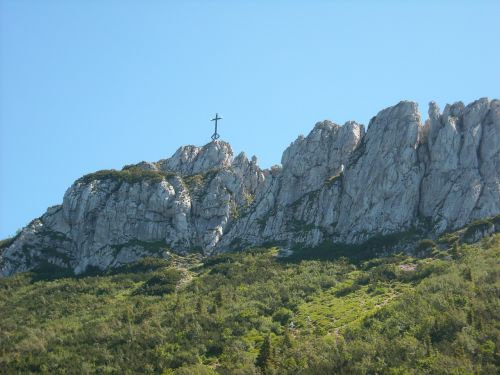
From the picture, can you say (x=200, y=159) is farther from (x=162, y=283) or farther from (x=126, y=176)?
(x=162, y=283)

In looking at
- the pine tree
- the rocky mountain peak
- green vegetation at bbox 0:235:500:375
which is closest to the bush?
green vegetation at bbox 0:235:500:375

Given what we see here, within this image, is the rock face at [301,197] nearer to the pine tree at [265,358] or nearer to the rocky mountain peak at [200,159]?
the rocky mountain peak at [200,159]

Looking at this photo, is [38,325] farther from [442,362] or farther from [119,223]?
[442,362]

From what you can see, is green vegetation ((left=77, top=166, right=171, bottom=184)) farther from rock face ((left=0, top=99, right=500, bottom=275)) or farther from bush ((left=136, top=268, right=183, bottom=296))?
bush ((left=136, top=268, right=183, bottom=296))

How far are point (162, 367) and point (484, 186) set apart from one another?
66.5 meters

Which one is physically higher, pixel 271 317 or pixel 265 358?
pixel 271 317

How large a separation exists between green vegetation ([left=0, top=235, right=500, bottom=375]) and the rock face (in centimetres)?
949

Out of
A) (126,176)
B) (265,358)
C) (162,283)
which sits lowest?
(265,358)

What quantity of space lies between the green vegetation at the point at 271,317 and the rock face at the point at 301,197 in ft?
Answer: 31.1

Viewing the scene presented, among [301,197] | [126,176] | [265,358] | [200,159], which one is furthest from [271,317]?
[200,159]

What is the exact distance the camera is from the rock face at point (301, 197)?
405 feet

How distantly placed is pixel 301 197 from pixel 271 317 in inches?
1855

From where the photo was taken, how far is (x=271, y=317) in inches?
3836

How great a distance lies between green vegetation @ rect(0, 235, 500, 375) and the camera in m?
75.4
